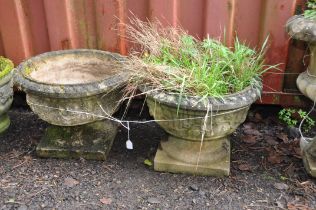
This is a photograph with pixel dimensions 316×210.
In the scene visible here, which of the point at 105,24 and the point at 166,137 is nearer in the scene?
the point at 166,137

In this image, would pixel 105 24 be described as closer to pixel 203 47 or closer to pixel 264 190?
pixel 203 47

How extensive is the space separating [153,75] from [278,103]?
146 centimetres

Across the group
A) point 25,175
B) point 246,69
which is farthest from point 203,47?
point 25,175

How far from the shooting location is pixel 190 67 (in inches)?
126

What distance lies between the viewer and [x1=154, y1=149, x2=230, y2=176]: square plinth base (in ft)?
10.9

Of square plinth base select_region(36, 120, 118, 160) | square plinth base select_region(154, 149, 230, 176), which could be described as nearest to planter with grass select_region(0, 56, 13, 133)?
square plinth base select_region(36, 120, 118, 160)

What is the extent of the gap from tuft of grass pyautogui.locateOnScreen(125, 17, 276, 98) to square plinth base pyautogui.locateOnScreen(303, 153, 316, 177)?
28.6 inches

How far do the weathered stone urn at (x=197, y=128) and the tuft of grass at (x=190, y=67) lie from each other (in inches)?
3.8

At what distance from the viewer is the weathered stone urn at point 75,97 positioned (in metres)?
3.26

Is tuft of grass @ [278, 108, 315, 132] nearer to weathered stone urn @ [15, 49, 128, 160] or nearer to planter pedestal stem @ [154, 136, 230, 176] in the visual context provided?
planter pedestal stem @ [154, 136, 230, 176]

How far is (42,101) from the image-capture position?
3.32m

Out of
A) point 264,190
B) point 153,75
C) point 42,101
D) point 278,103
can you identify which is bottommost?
point 264,190

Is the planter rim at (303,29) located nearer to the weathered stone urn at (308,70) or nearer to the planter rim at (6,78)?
the weathered stone urn at (308,70)

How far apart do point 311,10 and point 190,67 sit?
1.12 meters
